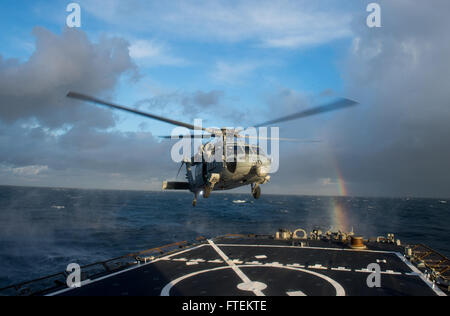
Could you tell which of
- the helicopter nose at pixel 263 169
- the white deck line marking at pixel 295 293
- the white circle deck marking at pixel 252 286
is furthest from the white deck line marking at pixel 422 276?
the helicopter nose at pixel 263 169

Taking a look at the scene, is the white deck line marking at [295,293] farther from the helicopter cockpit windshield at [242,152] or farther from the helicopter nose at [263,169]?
the helicopter cockpit windshield at [242,152]

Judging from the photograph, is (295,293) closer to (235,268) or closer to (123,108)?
(235,268)

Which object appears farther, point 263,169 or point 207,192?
point 207,192

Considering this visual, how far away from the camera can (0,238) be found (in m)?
62.9

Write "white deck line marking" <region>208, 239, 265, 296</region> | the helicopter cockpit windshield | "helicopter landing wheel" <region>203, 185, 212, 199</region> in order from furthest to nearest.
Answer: "helicopter landing wheel" <region>203, 185, 212, 199</region> → the helicopter cockpit windshield → "white deck line marking" <region>208, 239, 265, 296</region>

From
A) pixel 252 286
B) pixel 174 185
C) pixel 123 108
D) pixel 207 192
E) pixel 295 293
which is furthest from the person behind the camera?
pixel 174 185

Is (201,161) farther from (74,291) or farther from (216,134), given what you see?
(74,291)

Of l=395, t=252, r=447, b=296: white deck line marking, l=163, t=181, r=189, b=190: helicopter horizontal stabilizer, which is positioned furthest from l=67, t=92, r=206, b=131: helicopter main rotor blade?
l=395, t=252, r=447, b=296: white deck line marking

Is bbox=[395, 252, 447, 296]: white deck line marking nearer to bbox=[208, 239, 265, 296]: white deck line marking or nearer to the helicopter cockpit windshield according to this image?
bbox=[208, 239, 265, 296]: white deck line marking

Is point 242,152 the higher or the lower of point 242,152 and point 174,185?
the higher

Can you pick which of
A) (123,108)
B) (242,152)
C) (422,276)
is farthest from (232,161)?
(422,276)

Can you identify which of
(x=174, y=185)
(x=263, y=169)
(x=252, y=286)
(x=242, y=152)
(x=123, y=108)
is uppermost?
(x=123, y=108)

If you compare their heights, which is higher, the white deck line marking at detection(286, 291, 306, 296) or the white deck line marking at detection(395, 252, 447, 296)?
the white deck line marking at detection(286, 291, 306, 296)
